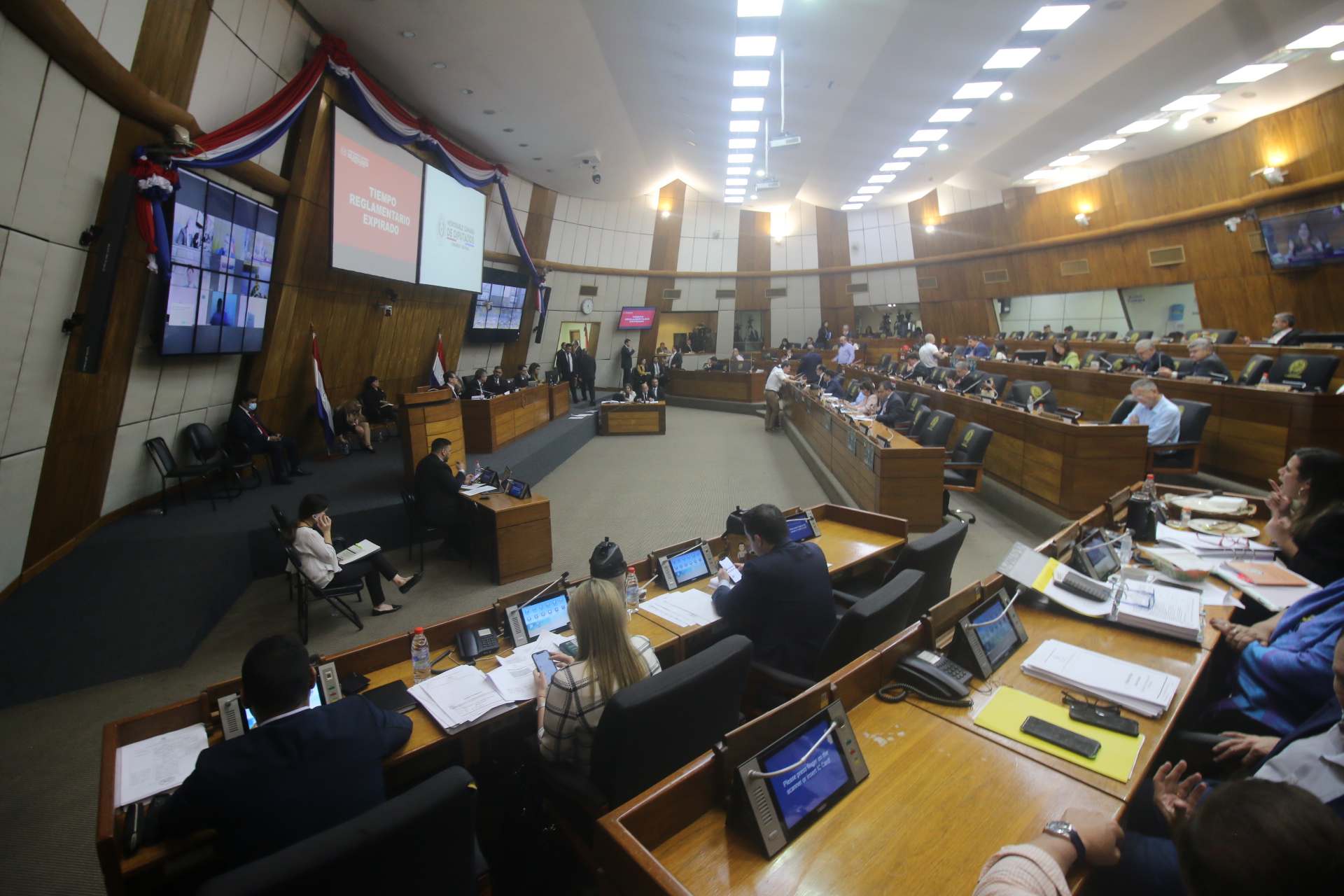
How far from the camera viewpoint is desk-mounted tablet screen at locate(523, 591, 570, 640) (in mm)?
2562

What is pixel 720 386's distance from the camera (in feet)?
50.7

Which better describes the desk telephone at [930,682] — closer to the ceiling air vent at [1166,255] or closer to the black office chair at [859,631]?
the black office chair at [859,631]

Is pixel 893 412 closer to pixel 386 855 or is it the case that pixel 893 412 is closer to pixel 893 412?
pixel 893 412

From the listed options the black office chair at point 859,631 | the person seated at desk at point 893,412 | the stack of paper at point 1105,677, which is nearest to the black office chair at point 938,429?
the person seated at desk at point 893,412

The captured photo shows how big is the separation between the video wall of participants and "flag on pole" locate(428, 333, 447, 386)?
374 centimetres

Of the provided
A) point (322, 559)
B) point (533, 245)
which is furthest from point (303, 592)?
point (533, 245)

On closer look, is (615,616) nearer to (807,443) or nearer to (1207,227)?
(807,443)

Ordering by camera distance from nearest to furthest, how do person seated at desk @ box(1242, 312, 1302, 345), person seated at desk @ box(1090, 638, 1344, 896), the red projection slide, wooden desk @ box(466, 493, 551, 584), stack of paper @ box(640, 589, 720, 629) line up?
person seated at desk @ box(1090, 638, 1344, 896), stack of paper @ box(640, 589, 720, 629), wooden desk @ box(466, 493, 551, 584), the red projection slide, person seated at desk @ box(1242, 312, 1302, 345)

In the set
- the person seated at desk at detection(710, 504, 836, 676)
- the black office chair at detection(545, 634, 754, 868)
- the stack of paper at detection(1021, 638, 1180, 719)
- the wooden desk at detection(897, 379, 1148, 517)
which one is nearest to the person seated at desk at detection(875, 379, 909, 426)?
the wooden desk at detection(897, 379, 1148, 517)

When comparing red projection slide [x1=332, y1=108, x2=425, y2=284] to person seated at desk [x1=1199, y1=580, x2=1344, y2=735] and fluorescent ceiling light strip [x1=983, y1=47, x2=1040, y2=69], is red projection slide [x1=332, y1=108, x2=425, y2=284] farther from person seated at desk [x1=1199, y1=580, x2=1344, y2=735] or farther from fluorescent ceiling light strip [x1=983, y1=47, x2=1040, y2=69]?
person seated at desk [x1=1199, y1=580, x2=1344, y2=735]

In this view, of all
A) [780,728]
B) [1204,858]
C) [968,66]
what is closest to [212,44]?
[780,728]

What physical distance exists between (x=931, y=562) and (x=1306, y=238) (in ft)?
32.8

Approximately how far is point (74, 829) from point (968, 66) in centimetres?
1031

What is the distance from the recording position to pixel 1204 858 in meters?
0.96
